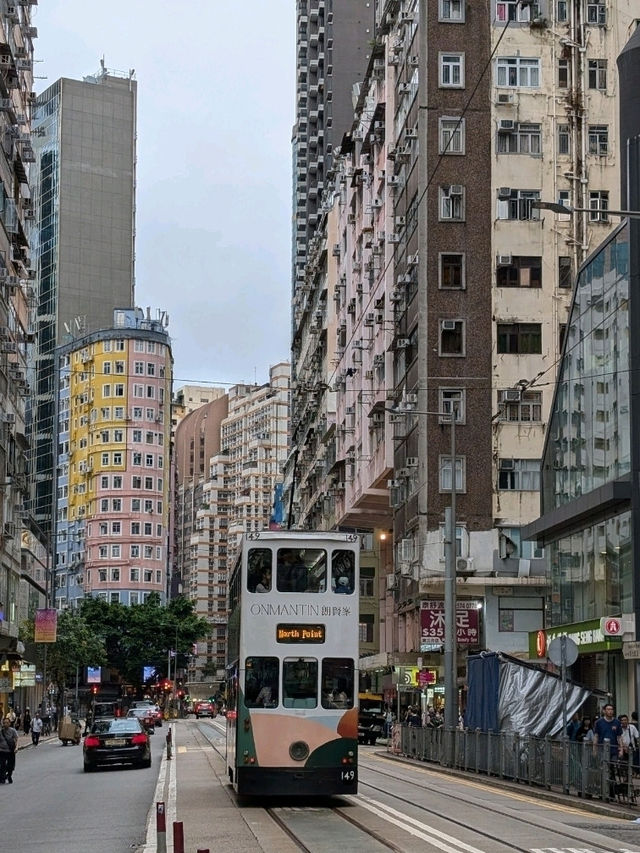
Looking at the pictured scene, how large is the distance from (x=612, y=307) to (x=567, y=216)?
20.8 meters

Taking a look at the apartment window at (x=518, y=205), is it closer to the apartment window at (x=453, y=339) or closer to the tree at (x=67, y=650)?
the apartment window at (x=453, y=339)

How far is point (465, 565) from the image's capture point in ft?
173

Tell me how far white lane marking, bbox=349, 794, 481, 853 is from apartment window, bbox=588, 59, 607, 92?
39099 millimetres

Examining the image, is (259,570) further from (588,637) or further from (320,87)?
(320,87)

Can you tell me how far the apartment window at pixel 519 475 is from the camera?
180 feet

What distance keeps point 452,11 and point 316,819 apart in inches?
1686

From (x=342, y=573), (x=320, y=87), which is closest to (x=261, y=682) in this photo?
A: (x=342, y=573)

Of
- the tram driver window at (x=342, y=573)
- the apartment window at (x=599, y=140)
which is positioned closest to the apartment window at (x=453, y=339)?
the apartment window at (x=599, y=140)

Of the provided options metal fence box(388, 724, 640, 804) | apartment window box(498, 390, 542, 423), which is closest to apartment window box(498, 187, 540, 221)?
apartment window box(498, 390, 542, 423)

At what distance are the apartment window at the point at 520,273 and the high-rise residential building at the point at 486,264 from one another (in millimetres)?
54

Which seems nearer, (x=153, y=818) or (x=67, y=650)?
(x=153, y=818)

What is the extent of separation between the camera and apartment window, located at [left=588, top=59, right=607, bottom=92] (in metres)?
57.2

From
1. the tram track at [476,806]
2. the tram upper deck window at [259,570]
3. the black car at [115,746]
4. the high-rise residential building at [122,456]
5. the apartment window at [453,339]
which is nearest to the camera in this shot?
the tram track at [476,806]

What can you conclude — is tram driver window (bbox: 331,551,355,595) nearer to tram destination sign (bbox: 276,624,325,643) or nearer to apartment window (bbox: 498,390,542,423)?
tram destination sign (bbox: 276,624,325,643)
